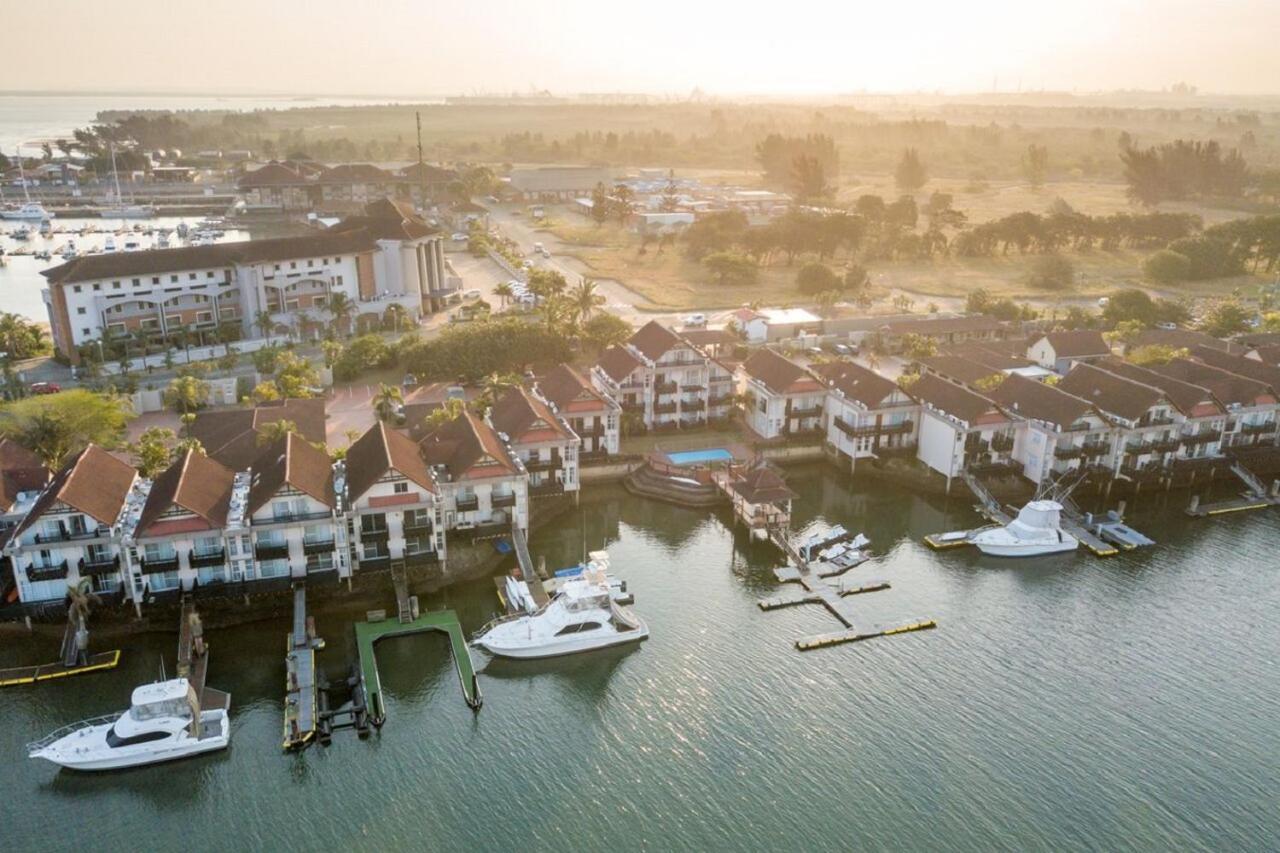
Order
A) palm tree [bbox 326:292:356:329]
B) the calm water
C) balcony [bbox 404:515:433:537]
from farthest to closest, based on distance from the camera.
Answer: palm tree [bbox 326:292:356:329], balcony [bbox 404:515:433:537], the calm water

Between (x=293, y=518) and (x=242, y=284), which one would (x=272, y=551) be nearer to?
(x=293, y=518)

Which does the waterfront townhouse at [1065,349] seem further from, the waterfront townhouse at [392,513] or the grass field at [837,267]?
the waterfront townhouse at [392,513]

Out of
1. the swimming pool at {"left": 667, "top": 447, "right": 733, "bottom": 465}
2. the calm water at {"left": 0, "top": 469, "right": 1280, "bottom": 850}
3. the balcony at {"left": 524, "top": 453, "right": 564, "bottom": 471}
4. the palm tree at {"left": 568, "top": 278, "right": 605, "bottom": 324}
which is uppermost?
the palm tree at {"left": 568, "top": 278, "right": 605, "bottom": 324}

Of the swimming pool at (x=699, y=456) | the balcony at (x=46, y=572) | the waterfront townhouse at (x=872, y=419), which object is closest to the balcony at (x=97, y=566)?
the balcony at (x=46, y=572)

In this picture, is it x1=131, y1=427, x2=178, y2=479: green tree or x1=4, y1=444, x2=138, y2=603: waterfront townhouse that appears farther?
x1=131, y1=427, x2=178, y2=479: green tree

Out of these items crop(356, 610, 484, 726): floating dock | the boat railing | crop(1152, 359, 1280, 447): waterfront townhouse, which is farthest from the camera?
crop(1152, 359, 1280, 447): waterfront townhouse

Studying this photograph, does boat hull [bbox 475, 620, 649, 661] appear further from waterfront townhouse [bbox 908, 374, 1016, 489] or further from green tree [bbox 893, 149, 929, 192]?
green tree [bbox 893, 149, 929, 192]

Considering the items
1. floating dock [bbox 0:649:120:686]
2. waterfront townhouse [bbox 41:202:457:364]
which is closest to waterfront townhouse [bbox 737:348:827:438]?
floating dock [bbox 0:649:120:686]
